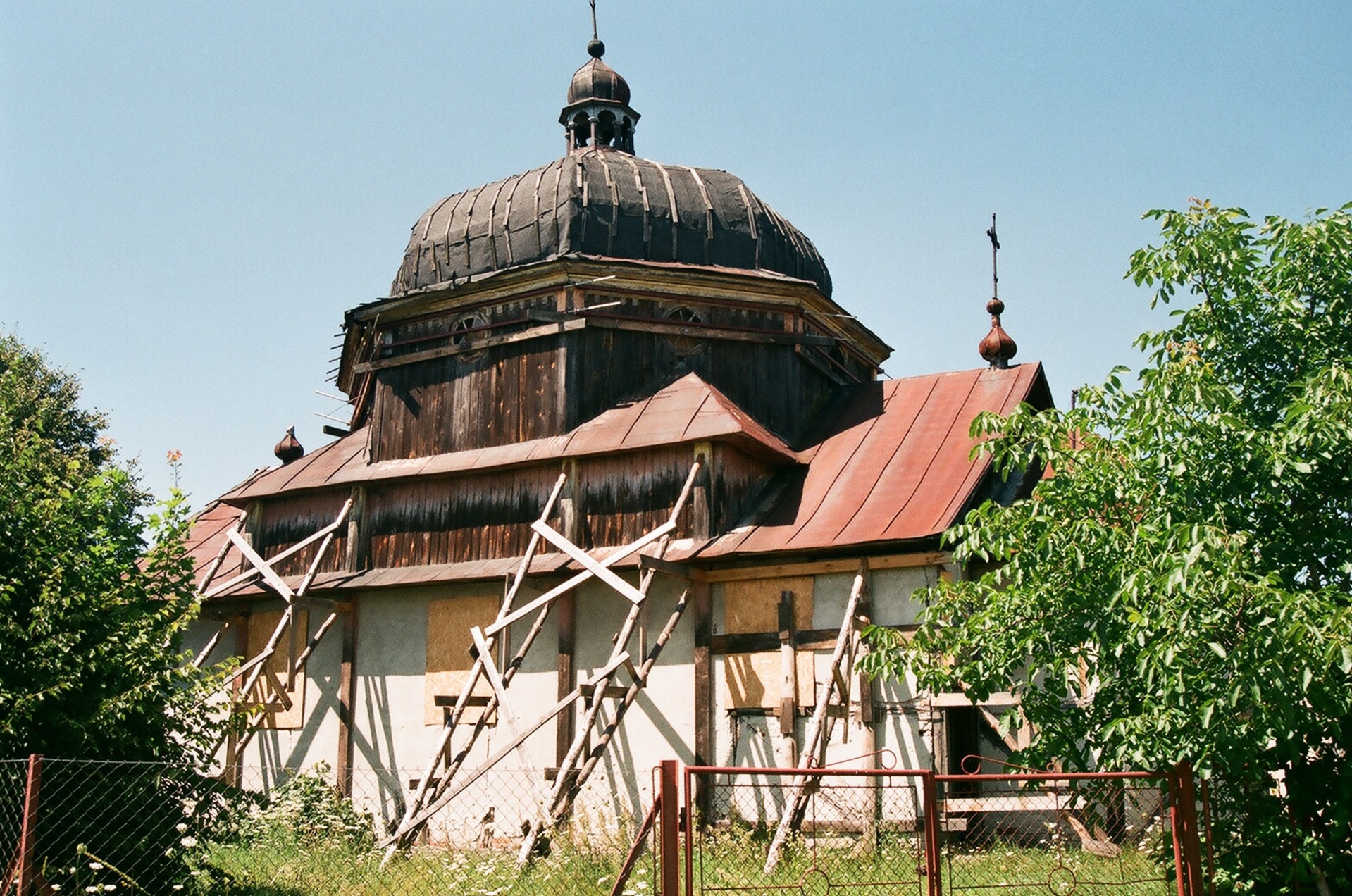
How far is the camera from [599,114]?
20.6 m

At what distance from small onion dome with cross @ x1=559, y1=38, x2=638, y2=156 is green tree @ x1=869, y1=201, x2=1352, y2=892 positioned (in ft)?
41.0

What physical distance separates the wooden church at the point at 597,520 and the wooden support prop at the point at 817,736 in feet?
0.18

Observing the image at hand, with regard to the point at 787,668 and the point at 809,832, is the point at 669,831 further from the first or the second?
the point at 787,668

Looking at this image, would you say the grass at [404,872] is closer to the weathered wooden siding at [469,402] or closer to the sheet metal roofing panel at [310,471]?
the weathered wooden siding at [469,402]

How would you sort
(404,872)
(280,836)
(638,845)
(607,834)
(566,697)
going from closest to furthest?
(638,845) < (404,872) < (607,834) < (280,836) < (566,697)

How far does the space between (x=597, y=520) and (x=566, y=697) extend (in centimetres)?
218

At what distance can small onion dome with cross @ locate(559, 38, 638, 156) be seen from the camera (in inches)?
813

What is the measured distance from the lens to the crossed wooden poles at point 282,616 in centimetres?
1705

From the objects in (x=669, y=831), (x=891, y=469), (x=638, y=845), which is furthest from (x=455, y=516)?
(x=669, y=831)

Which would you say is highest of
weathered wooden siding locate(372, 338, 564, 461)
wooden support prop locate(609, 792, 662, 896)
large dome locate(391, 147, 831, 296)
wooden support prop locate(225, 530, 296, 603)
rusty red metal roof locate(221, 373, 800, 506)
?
large dome locate(391, 147, 831, 296)

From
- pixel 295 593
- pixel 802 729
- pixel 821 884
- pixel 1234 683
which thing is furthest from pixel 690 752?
pixel 1234 683

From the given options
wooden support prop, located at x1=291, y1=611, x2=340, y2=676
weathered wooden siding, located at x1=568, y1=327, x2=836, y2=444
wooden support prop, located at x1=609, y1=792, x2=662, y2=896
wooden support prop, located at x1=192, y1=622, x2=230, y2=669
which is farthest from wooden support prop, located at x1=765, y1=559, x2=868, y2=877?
wooden support prop, located at x1=192, y1=622, x2=230, y2=669

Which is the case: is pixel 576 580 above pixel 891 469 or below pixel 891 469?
below

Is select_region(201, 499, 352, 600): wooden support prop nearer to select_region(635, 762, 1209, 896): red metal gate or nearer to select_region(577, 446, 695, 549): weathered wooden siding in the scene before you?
select_region(577, 446, 695, 549): weathered wooden siding
